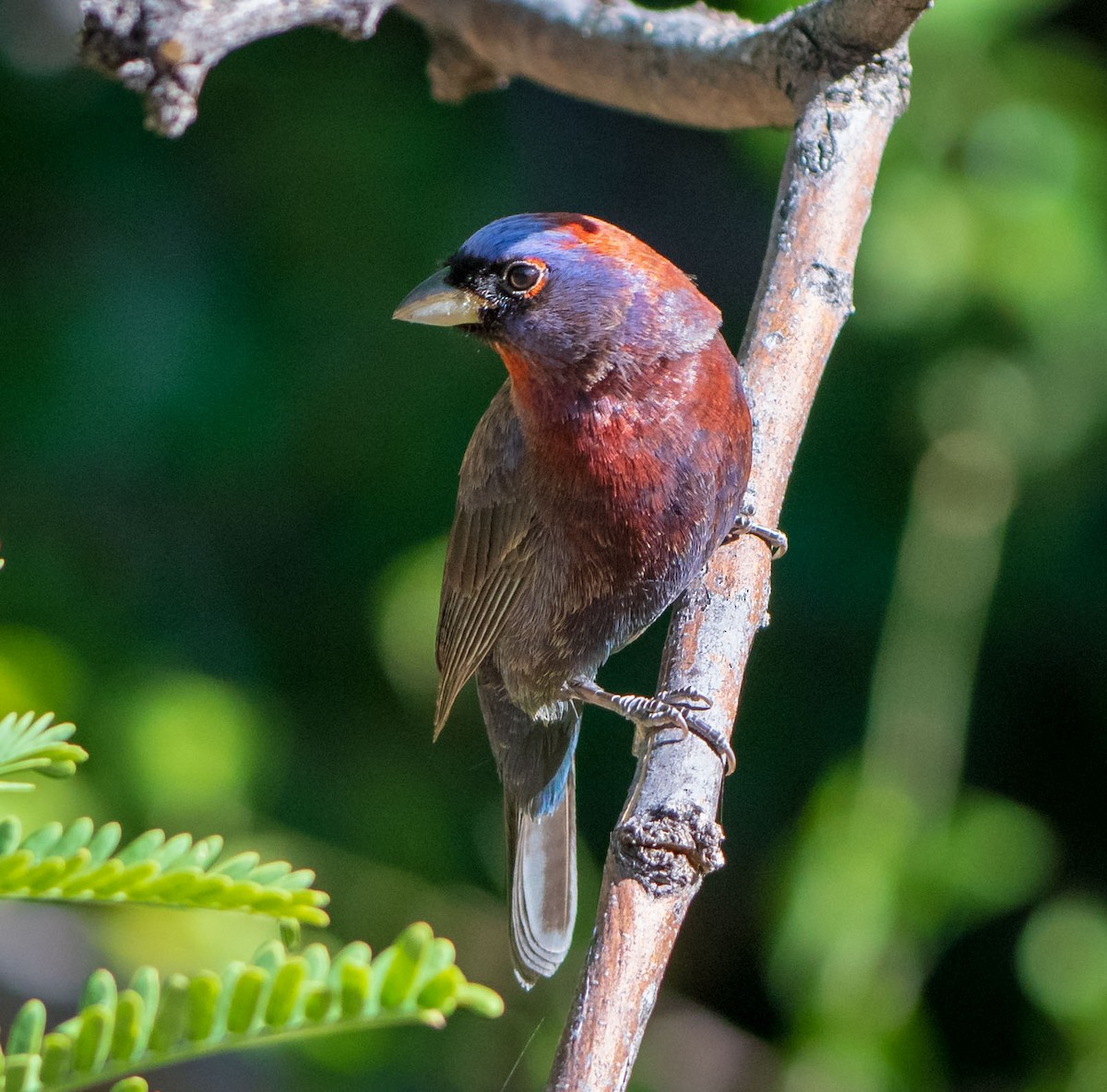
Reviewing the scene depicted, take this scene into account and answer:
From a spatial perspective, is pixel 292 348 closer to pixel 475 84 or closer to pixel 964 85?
pixel 475 84

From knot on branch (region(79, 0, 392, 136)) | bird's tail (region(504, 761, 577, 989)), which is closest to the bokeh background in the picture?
bird's tail (region(504, 761, 577, 989))

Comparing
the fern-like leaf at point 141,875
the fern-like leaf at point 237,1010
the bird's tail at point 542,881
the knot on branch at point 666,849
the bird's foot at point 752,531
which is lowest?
the bird's tail at point 542,881

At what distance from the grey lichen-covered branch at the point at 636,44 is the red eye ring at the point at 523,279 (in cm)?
61

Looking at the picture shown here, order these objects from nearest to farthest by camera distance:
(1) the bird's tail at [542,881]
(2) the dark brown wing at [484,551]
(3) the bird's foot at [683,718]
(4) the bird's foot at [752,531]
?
(3) the bird's foot at [683,718] < (4) the bird's foot at [752,531] < (2) the dark brown wing at [484,551] < (1) the bird's tail at [542,881]

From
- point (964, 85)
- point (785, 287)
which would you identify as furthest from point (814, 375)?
point (964, 85)

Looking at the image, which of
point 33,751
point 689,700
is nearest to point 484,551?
point 689,700

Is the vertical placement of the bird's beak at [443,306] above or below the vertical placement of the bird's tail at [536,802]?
above

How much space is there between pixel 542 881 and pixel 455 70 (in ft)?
6.67

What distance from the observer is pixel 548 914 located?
11.4ft

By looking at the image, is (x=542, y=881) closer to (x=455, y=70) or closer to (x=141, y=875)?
(x=455, y=70)

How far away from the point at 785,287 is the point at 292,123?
223cm

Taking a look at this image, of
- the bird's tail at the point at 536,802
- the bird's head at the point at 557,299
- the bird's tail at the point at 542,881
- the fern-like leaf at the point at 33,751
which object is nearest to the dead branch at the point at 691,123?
the bird's head at the point at 557,299

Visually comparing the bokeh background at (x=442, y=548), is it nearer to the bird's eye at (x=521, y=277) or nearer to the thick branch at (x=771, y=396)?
the thick branch at (x=771, y=396)

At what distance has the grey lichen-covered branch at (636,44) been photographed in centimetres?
277
